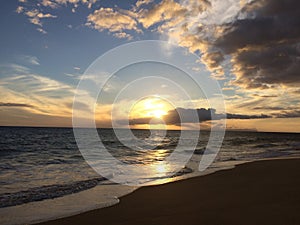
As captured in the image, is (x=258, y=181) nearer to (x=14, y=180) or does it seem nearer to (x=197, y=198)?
(x=197, y=198)

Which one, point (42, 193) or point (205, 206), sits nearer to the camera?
point (205, 206)

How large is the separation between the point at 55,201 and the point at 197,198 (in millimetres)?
4867

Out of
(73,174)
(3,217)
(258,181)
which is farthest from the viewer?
(73,174)

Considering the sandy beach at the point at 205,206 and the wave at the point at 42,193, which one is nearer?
the sandy beach at the point at 205,206

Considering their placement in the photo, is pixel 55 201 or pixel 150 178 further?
pixel 150 178

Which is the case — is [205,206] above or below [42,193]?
above

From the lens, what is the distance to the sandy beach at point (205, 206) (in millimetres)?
6403

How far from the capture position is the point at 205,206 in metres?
7.64

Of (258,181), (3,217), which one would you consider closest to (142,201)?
(3,217)

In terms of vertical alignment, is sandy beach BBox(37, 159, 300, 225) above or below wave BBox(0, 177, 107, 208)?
above

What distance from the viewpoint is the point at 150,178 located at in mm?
13180

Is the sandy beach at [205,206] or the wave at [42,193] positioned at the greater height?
the sandy beach at [205,206]

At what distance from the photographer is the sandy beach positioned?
252 inches

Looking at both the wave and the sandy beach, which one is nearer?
the sandy beach
